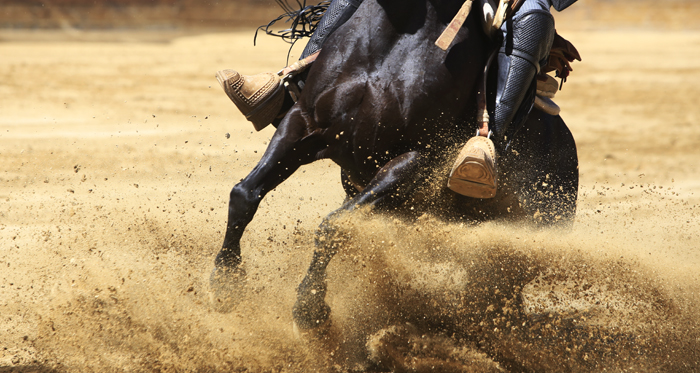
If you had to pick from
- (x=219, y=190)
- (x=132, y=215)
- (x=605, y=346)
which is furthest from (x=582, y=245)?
(x=219, y=190)

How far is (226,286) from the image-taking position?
330cm

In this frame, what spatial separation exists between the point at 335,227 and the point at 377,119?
0.59 m

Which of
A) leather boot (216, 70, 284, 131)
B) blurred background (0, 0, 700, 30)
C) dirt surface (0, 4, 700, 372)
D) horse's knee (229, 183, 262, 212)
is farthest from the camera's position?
blurred background (0, 0, 700, 30)

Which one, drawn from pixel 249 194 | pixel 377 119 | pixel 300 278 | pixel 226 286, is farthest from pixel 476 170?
pixel 226 286

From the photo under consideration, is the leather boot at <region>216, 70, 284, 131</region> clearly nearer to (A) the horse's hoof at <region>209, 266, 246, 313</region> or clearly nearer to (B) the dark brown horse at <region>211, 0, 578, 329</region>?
(B) the dark brown horse at <region>211, 0, 578, 329</region>

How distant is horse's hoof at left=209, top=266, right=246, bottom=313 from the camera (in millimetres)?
3297

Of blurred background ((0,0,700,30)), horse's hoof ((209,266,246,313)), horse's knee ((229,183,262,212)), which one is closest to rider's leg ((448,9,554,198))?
horse's knee ((229,183,262,212))

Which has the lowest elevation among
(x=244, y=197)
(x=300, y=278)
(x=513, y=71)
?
(x=300, y=278)

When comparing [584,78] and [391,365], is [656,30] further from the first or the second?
[391,365]

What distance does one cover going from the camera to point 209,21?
18.1m

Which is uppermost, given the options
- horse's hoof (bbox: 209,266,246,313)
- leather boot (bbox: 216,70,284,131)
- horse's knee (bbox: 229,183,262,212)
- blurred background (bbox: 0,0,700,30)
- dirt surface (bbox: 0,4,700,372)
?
leather boot (bbox: 216,70,284,131)

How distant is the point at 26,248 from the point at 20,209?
4.02 feet

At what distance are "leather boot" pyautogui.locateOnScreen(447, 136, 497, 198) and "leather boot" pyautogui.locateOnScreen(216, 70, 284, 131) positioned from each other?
43.0 inches

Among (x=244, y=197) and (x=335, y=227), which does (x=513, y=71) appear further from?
(x=244, y=197)
